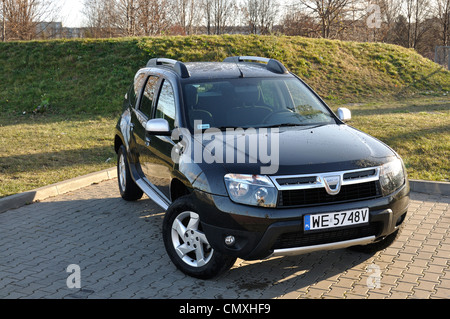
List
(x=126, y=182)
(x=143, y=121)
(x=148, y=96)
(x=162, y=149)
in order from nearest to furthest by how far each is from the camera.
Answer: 1. (x=162, y=149)
2. (x=143, y=121)
3. (x=148, y=96)
4. (x=126, y=182)

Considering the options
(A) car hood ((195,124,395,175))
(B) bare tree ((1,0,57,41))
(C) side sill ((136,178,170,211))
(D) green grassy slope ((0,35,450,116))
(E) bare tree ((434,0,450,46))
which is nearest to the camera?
(A) car hood ((195,124,395,175))

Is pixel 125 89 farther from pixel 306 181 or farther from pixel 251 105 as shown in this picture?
pixel 306 181

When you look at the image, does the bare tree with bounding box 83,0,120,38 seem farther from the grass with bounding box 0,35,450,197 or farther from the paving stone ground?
the paving stone ground

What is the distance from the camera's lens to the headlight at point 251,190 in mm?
4191

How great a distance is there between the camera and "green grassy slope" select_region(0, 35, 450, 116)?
57.6 feet

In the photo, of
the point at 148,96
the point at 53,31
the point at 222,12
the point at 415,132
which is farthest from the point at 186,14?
the point at 148,96

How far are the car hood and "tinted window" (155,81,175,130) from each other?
59 centimetres

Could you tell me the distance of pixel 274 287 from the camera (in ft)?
15.0

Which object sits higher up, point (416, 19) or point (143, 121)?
point (416, 19)

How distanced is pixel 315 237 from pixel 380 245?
123 cm

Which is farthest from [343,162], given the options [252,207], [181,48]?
[181,48]

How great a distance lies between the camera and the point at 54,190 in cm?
799

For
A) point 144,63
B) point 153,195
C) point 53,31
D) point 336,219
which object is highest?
point 53,31

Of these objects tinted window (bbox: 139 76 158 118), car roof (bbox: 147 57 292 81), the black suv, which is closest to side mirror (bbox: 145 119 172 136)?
the black suv
